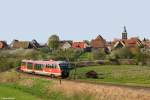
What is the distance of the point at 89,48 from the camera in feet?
602

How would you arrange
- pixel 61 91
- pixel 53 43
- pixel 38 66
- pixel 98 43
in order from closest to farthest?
pixel 61 91, pixel 38 66, pixel 98 43, pixel 53 43

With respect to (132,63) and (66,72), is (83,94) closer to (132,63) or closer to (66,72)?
(66,72)

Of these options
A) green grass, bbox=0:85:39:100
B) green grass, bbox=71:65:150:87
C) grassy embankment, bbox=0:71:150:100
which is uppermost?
green grass, bbox=71:65:150:87

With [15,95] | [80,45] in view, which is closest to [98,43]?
[80,45]

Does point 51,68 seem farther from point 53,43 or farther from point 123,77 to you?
point 53,43

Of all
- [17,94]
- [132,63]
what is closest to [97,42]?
[132,63]

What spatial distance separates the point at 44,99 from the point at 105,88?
8.90m

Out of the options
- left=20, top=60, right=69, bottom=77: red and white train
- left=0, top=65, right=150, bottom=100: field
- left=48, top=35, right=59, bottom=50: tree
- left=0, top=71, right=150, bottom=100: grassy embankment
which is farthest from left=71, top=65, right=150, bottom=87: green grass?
left=48, top=35, right=59, bottom=50: tree

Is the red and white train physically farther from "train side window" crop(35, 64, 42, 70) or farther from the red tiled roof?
the red tiled roof

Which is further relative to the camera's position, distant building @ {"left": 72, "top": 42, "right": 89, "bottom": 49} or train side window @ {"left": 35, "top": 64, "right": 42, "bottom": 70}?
distant building @ {"left": 72, "top": 42, "right": 89, "bottom": 49}

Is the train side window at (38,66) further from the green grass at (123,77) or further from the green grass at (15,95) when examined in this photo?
the green grass at (15,95)

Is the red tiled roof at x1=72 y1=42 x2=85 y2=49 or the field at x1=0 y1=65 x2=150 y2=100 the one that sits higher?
the red tiled roof at x1=72 y1=42 x2=85 y2=49

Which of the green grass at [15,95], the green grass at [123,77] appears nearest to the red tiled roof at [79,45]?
the green grass at [123,77]

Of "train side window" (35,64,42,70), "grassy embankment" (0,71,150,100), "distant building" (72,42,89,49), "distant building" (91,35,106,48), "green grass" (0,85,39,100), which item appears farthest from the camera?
"distant building" (72,42,89,49)
